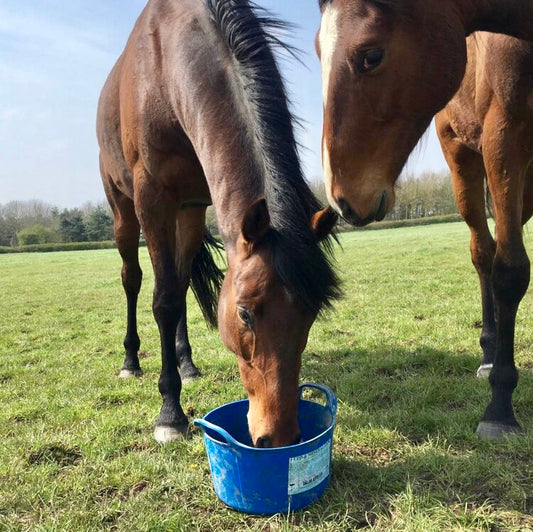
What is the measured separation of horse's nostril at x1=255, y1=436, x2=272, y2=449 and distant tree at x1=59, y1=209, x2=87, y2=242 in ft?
179

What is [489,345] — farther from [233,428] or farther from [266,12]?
[266,12]

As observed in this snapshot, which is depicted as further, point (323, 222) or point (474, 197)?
point (474, 197)

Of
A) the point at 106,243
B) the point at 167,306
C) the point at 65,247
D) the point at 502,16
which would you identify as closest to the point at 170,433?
the point at 167,306

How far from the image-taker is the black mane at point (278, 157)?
2182mm

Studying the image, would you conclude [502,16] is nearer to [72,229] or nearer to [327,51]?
[327,51]

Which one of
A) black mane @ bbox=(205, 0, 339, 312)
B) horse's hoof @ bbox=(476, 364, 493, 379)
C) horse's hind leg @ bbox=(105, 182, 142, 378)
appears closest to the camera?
black mane @ bbox=(205, 0, 339, 312)

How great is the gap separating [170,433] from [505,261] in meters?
2.26

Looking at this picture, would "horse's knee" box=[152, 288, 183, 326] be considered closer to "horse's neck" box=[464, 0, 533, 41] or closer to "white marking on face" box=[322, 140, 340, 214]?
"white marking on face" box=[322, 140, 340, 214]

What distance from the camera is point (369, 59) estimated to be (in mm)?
1989

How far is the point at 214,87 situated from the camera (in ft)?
9.36

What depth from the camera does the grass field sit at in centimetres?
212

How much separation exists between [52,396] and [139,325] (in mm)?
3489

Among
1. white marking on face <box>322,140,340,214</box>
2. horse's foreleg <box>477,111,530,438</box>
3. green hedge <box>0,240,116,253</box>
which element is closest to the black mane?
white marking on face <box>322,140,340,214</box>

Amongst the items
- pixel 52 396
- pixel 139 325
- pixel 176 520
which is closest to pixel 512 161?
pixel 176 520
